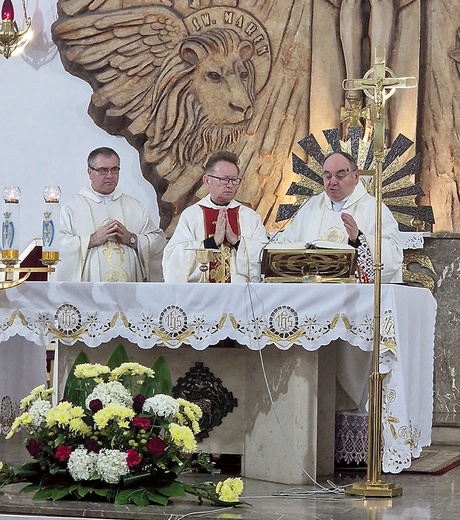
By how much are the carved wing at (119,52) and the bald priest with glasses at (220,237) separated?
2.53 meters

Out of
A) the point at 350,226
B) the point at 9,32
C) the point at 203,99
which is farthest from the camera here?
the point at 203,99

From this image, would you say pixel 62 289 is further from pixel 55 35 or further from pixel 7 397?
pixel 55 35

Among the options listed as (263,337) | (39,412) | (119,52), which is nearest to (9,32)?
(119,52)

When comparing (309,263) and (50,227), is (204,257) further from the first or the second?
(50,227)

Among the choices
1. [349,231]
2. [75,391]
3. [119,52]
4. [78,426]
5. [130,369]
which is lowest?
[78,426]

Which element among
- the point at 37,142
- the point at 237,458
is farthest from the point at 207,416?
the point at 37,142

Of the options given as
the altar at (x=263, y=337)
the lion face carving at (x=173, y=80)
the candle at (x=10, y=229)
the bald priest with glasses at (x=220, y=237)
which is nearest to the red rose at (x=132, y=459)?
the altar at (x=263, y=337)

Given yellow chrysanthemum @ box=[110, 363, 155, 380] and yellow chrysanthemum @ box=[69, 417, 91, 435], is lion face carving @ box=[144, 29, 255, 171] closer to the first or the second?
yellow chrysanthemum @ box=[110, 363, 155, 380]

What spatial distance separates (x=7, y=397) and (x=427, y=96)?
3.95 meters

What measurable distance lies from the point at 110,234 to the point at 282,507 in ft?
7.58

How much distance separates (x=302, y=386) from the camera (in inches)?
239

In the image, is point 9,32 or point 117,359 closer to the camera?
point 117,359

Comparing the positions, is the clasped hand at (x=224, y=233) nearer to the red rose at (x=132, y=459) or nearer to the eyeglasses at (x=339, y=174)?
the eyeglasses at (x=339, y=174)

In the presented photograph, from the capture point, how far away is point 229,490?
17.0 ft
